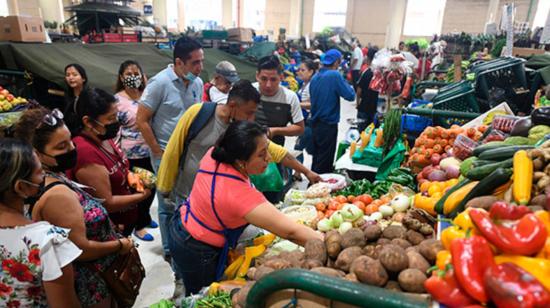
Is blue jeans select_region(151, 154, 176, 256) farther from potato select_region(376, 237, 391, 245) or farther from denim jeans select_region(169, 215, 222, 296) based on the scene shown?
potato select_region(376, 237, 391, 245)

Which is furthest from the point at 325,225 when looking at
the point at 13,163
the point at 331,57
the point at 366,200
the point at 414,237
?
the point at 331,57

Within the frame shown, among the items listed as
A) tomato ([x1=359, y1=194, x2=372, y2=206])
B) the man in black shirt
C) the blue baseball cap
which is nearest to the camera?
tomato ([x1=359, y1=194, x2=372, y2=206])

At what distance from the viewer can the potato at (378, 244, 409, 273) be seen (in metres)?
1.32

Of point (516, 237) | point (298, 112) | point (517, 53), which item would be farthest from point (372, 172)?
point (517, 53)

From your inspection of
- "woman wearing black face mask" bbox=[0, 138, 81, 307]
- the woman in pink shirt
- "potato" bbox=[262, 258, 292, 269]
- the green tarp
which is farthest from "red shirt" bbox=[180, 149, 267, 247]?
the green tarp

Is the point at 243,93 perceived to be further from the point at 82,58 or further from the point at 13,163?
the point at 82,58

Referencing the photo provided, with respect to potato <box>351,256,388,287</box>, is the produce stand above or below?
above

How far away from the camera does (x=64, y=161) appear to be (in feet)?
6.48

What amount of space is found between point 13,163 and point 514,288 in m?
1.84

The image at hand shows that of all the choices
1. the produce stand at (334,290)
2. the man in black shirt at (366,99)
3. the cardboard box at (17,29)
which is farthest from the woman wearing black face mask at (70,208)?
the man in black shirt at (366,99)

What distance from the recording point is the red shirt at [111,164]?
2.33 metres

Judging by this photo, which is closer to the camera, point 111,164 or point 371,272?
point 371,272

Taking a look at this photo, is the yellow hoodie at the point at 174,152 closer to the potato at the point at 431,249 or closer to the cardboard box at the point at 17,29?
the potato at the point at 431,249

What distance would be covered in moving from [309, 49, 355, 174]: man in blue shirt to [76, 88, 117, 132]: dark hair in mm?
3130
